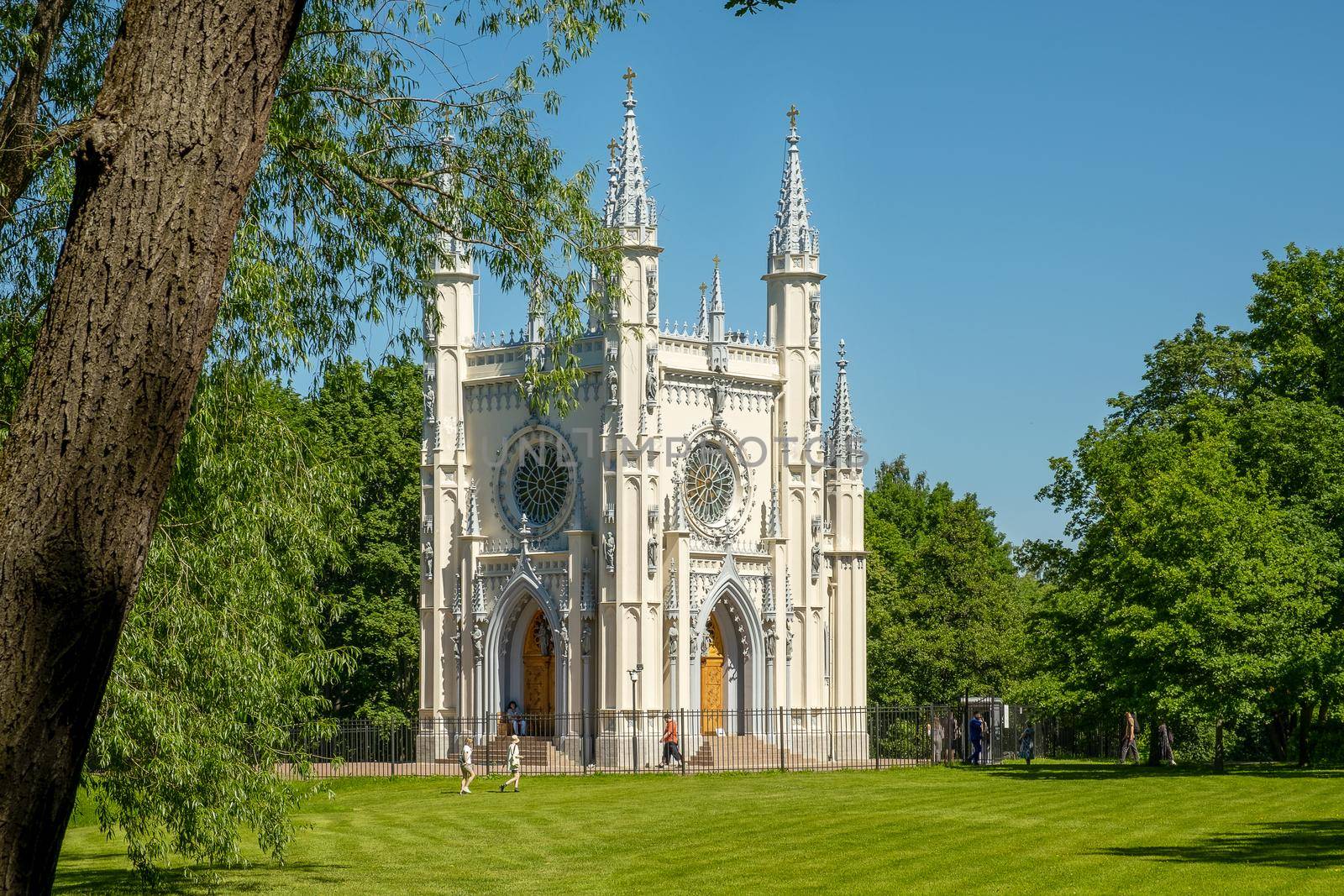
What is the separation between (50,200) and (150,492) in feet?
36.5

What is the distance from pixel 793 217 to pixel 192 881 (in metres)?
35.9

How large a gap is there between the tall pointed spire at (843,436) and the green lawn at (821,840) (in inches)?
711

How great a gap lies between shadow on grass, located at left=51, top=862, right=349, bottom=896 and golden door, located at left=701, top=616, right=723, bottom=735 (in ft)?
88.2

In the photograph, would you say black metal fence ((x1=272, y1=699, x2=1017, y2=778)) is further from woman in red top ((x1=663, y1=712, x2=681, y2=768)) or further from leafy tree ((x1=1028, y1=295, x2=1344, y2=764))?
leafy tree ((x1=1028, y1=295, x2=1344, y2=764))

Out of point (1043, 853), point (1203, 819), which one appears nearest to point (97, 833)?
point (1043, 853)

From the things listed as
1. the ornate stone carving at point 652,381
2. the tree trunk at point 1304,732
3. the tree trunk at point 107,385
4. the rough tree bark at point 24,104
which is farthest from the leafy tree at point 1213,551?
the tree trunk at point 107,385

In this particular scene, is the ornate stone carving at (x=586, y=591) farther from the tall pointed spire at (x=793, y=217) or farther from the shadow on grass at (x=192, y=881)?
the shadow on grass at (x=192, y=881)

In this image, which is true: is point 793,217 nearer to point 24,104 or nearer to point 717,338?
point 717,338

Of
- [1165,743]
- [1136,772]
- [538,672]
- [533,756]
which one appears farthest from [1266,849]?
[538,672]

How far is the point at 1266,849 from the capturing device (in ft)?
78.2

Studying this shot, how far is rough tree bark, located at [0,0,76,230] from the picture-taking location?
14836 mm

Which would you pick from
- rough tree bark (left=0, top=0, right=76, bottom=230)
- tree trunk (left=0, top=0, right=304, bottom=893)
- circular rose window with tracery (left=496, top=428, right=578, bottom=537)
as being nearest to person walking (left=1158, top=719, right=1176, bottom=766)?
circular rose window with tracery (left=496, top=428, right=578, bottom=537)

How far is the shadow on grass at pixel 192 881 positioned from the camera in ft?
73.4

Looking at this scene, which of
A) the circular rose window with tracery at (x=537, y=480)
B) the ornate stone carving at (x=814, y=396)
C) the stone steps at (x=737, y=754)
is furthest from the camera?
the ornate stone carving at (x=814, y=396)
